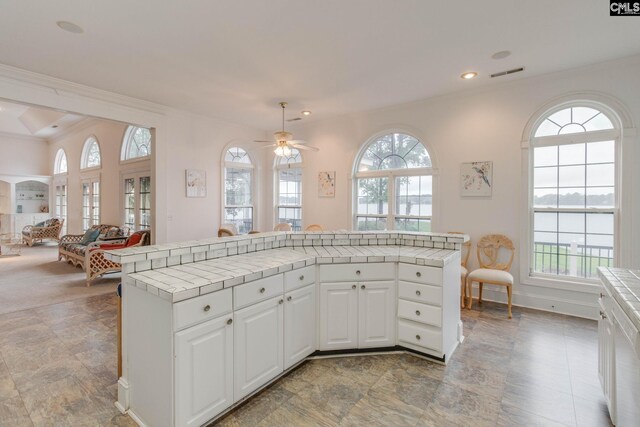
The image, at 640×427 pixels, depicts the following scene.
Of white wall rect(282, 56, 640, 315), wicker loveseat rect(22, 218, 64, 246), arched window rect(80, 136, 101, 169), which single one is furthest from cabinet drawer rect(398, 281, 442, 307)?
wicker loveseat rect(22, 218, 64, 246)

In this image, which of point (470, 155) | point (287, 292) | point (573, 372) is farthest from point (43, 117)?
point (573, 372)

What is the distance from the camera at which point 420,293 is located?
8.66ft

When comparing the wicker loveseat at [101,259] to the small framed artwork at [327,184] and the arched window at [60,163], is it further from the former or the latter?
the arched window at [60,163]

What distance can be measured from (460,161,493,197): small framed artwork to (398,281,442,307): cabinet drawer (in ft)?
8.10

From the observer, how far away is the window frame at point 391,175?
4.88 meters

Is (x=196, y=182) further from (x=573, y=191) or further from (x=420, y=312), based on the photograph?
(x=573, y=191)

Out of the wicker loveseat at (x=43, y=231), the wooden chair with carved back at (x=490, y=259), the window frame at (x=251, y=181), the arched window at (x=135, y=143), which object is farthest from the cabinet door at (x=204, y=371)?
the wicker loveseat at (x=43, y=231)

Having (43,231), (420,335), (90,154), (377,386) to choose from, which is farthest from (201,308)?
(43,231)

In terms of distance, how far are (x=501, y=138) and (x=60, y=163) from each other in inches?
493

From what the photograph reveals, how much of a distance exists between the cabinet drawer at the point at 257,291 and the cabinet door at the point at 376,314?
80cm

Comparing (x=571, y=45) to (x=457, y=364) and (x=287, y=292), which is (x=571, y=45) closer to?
(x=457, y=364)

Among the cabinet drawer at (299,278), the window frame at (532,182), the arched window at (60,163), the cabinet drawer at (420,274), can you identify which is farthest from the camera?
the arched window at (60,163)

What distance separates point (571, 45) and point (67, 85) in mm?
6051

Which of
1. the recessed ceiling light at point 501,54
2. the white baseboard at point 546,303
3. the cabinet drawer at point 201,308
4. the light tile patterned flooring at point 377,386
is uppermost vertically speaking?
the recessed ceiling light at point 501,54
